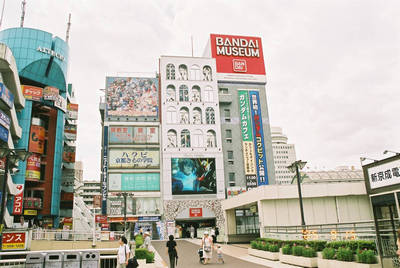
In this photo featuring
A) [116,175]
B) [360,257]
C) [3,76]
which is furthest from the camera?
[116,175]

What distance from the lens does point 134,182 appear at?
5447 cm

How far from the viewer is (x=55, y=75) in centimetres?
5069

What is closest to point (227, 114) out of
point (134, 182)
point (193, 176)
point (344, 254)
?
point (193, 176)

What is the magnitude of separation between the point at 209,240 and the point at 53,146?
3895 centimetres

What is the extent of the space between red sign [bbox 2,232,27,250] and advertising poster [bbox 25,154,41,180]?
2562 cm

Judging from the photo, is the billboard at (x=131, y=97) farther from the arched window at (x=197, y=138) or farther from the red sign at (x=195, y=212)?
the red sign at (x=195, y=212)

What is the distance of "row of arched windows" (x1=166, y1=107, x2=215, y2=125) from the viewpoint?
191ft

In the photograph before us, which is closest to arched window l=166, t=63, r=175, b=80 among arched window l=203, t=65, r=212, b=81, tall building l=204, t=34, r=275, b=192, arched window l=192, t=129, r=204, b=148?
arched window l=203, t=65, r=212, b=81

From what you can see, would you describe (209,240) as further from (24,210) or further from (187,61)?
(187,61)

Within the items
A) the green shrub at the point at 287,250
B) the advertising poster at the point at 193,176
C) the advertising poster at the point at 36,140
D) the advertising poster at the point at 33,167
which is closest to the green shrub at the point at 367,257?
the green shrub at the point at 287,250

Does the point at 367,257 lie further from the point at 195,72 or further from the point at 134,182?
the point at 195,72

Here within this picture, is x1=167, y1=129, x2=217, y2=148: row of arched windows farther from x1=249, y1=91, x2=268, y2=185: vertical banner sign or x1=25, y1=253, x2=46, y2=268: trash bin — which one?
x1=25, y1=253, x2=46, y2=268: trash bin

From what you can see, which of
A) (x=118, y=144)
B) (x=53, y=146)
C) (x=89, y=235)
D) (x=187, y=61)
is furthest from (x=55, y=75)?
(x=89, y=235)

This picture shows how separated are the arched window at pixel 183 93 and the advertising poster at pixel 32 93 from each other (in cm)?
2184
